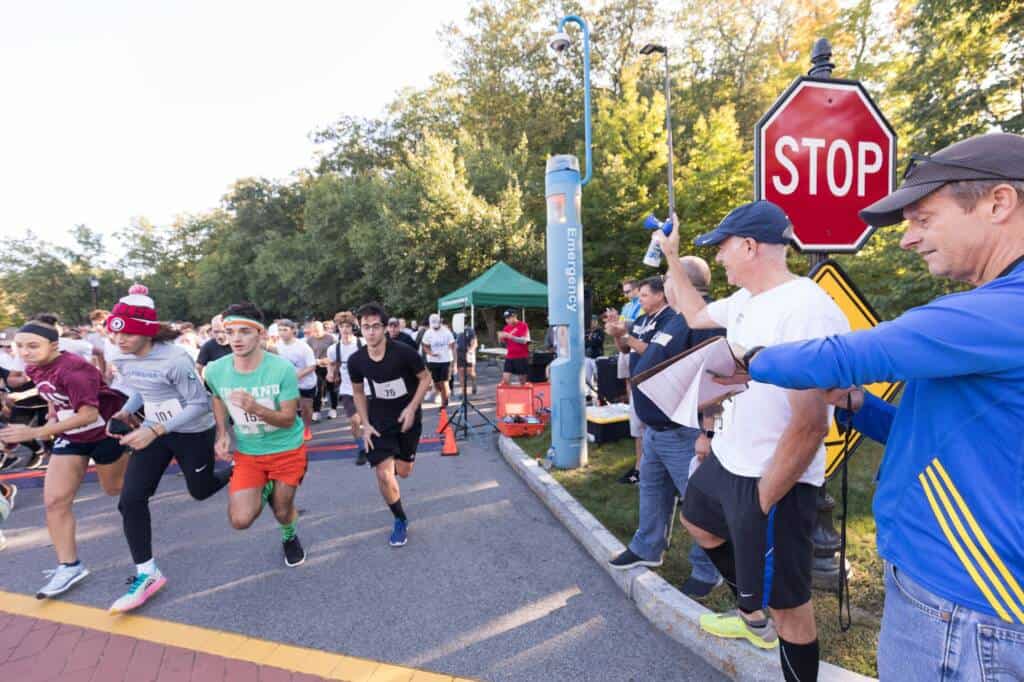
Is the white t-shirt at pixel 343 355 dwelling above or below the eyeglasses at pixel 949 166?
below

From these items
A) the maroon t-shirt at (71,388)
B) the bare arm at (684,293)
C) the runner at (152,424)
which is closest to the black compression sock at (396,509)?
the runner at (152,424)

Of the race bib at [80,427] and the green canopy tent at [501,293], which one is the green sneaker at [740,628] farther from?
the green canopy tent at [501,293]

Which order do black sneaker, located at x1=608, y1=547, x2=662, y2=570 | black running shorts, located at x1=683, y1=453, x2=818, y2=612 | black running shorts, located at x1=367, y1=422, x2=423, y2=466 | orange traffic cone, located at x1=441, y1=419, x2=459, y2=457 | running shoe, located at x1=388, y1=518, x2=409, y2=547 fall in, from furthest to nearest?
orange traffic cone, located at x1=441, y1=419, x2=459, y2=457, black running shorts, located at x1=367, y1=422, x2=423, y2=466, running shoe, located at x1=388, y1=518, x2=409, y2=547, black sneaker, located at x1=608, y1=547, x2=662, y2=570, black running shorts, located at x1=683, y1=453, x2=818, y2=612

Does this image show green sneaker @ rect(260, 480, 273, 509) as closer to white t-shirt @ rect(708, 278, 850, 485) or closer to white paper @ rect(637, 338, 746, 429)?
white paper @ rect(637, 338, 746, 429)

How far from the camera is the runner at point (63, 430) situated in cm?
357

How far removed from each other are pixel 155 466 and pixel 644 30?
1365 inches

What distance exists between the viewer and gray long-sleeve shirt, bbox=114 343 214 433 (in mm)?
3740

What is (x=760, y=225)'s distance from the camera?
80.0 inches

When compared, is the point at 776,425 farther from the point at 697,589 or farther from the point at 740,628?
the point at 697,589

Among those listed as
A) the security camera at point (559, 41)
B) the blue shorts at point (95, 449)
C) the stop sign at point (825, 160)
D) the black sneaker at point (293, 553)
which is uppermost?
the security camera at point (559, 41)

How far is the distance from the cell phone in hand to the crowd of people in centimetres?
2

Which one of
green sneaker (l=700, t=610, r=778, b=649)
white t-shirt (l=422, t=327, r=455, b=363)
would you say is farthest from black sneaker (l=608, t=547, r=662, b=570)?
white t-shirt (l=422, t=327, r=455, b=363)

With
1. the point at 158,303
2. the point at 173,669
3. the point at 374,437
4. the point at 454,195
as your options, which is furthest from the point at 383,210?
the point at 158,303

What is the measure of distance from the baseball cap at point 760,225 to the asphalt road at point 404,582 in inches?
86.3
